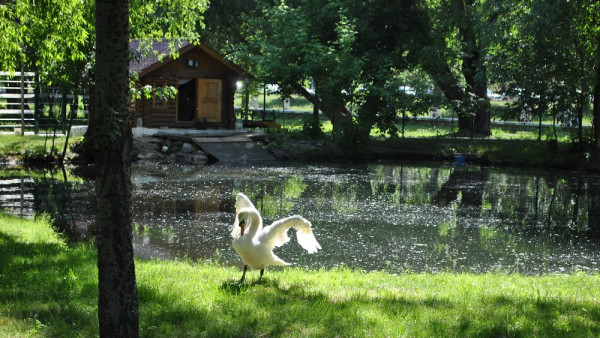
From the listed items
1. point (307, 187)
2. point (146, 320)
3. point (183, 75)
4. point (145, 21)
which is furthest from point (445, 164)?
point (146, 320)

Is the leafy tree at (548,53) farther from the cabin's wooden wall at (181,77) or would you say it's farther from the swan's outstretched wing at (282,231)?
the swan's outstretched wing at (282,231)

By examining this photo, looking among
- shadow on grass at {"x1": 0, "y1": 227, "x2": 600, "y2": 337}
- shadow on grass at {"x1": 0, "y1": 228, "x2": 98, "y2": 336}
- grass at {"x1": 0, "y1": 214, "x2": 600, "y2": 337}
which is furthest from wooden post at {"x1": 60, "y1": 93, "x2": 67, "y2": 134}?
shadow on grass at {"x1": 0, "y1": 227, "x2": 600, "y2": 337}

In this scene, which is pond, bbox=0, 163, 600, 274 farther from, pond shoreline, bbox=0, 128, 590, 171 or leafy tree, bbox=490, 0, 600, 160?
leafy tree, bbox=490, 0, 600, 160

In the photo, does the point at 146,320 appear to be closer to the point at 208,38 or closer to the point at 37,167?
the point at 37,167

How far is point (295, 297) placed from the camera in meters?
7.36

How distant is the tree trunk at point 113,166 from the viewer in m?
4.56

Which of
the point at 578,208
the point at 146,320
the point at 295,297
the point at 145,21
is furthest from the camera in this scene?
the point at 578,208

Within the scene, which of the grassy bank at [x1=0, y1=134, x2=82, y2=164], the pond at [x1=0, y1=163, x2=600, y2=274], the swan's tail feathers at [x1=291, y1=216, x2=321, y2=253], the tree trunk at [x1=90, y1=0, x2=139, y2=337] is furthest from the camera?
the grassy bank at [x1=0, y1=134, x2=82, y2=164]

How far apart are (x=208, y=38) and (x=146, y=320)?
38.5 meters

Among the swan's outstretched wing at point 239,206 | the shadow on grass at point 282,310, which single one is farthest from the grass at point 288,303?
the swan's outstretched wing at point 239,206

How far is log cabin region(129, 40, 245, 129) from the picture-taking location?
31.9 meters

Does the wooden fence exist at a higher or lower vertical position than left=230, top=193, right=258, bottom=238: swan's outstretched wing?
→ higher

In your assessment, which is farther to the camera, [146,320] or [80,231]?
[80,231]

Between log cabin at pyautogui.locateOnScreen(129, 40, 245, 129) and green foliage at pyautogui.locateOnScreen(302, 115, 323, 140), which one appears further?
green foliage at pyautogui.locateOnScreen(302, 115, 323, 140)
